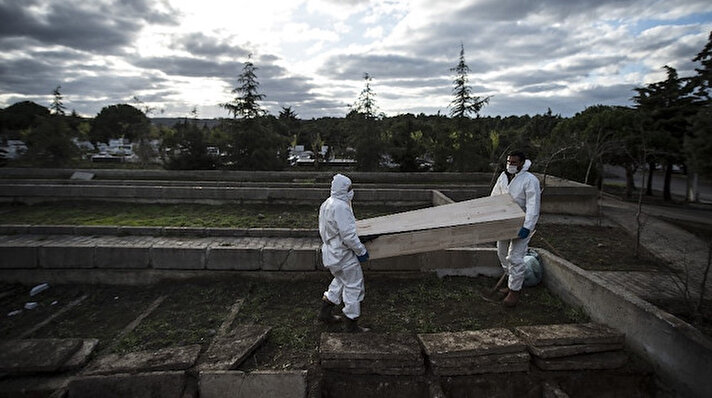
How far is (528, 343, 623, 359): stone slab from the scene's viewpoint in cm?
356

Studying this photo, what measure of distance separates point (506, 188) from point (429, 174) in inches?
393

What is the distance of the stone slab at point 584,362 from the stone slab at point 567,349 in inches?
1.9

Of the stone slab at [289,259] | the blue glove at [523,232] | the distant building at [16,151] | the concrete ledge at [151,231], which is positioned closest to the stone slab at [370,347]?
the stone slab at [289,259]

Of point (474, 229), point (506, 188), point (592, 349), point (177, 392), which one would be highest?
point (506, 188)

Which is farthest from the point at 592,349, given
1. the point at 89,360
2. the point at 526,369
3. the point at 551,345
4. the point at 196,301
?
the point at 89,360

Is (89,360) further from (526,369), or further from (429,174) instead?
(429,174)

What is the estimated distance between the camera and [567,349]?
362 centimetres

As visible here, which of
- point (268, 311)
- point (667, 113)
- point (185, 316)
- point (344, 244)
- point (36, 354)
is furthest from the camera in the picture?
point (667, 113)

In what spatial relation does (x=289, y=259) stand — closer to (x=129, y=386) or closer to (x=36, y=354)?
(x=129, y=386)

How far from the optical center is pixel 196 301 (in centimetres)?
517

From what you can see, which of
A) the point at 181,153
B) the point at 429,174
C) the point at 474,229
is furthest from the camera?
the point at 181,153

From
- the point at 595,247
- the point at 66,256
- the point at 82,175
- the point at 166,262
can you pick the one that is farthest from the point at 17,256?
the point at 595,247

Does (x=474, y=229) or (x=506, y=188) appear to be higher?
(x=506, y=188)

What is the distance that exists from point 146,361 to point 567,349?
4.25 meters
